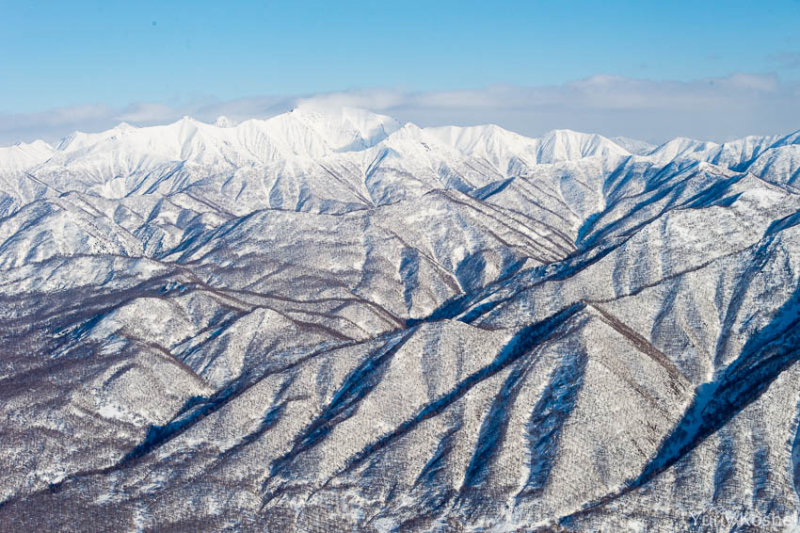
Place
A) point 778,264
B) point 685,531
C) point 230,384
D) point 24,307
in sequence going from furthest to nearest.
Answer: point 24,307
point 778,264
point 230,384
point 685,531

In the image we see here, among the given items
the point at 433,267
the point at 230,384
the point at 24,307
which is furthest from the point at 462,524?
the point at 24,307

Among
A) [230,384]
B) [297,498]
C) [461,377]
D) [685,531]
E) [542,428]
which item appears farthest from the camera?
[230,384]

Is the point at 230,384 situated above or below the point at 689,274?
below

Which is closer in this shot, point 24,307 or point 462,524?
point 462,524

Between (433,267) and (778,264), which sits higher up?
(778,264)

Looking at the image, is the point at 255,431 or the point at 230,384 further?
the point at 230,384

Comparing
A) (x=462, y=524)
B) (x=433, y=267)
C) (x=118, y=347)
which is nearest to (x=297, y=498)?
(x=462, y=524)

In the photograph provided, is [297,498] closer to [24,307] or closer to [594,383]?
[594,383]

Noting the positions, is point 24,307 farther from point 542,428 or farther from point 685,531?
point 685,531

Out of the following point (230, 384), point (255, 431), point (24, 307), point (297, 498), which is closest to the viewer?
point (297, 498)
